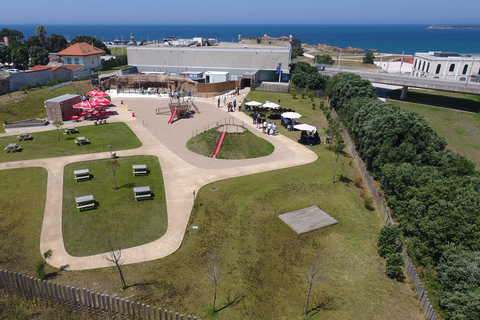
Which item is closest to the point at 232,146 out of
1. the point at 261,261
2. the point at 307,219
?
the point at 307,219

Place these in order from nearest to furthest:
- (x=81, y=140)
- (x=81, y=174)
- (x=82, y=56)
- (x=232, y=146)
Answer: (x=81, y=174) → (x=232, y=146) → (x=81, y=140) → (x=82, y=56)

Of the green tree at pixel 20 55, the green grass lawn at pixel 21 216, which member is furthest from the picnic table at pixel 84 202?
the green tree at pixel 20 55

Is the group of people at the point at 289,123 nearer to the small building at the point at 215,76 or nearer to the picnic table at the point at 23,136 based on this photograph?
the small building at the point at 215,76

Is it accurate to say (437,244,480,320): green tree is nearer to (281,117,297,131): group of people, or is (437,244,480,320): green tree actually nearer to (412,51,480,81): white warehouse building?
(281,117,297,131): group of people

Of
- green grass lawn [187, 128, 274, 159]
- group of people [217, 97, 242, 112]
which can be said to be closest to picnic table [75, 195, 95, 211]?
green grass lawn [187, 128, 274, 159]

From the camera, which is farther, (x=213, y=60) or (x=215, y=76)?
(x=213, y=60)

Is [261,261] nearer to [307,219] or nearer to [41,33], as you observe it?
[307,219]
